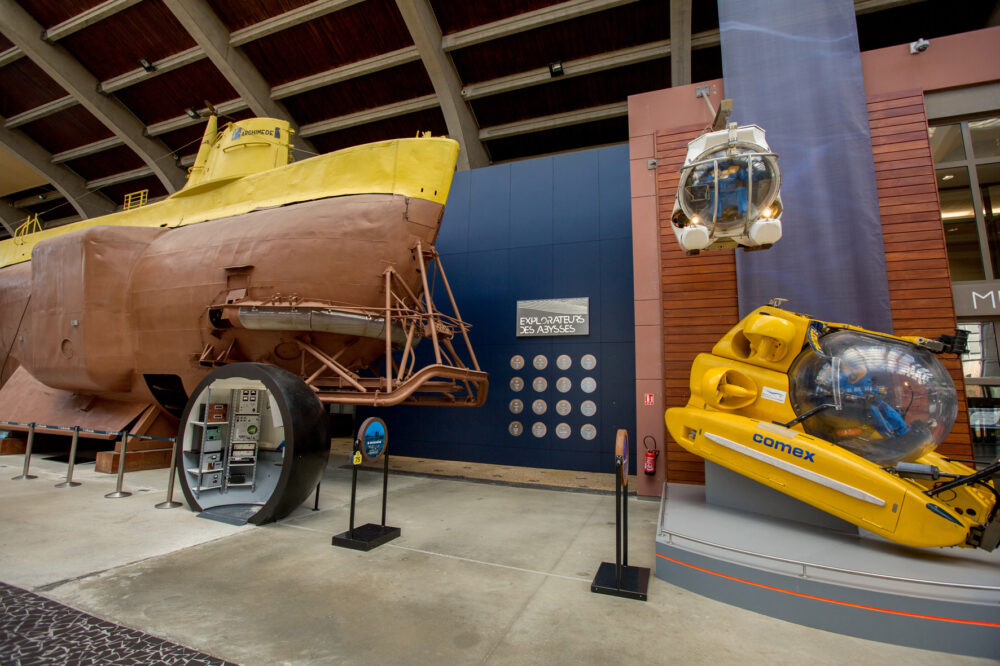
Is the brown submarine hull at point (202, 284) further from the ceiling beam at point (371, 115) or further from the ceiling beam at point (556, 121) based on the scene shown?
the ceiling beam at point (556, 121)

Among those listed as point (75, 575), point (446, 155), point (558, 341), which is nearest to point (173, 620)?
point (75, 575)

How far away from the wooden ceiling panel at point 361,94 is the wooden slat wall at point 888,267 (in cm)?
1155

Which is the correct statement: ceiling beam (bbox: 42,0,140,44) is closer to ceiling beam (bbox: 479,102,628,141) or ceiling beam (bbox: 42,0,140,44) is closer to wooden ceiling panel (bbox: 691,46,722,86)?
ceiling beam (bbox: 479,102,628,141)

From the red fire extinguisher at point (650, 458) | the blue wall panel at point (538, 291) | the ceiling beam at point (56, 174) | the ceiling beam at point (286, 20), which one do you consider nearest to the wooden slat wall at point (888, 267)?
the red fire extinguisher at point (650, 458)

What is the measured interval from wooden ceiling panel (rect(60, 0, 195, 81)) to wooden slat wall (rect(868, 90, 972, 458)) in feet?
65.8

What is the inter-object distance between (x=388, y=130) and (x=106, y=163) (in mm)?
14376

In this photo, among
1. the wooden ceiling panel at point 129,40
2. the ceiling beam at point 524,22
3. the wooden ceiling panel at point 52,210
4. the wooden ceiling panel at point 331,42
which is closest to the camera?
the ceiling beam at point 524,22

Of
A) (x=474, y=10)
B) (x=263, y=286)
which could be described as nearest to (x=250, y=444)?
(x=263, y=286)

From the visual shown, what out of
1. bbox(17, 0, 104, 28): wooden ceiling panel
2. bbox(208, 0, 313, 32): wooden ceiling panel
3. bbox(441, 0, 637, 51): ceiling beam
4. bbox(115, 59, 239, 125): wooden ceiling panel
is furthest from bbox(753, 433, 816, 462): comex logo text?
bbox(17, 0, 104, 28): wooden ceiling panel

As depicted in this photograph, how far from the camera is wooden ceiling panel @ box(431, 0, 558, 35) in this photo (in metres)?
13.4

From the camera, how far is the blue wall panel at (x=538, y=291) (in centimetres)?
918

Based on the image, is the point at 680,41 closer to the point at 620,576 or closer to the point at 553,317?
the point at 553,317

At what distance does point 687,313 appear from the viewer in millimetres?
6785

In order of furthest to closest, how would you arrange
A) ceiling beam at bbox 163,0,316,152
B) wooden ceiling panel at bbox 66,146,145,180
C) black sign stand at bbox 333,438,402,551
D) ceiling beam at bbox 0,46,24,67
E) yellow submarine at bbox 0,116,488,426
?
wooden ceiling panel at bbox 66,146,145,180, ceiling beam at bbox 0,46,24,67, ceiling beam at bbox 163,0,316,152, yellow submarine at bbox 0,116,488,426, black sign stand at bbox 333,438,402,551
